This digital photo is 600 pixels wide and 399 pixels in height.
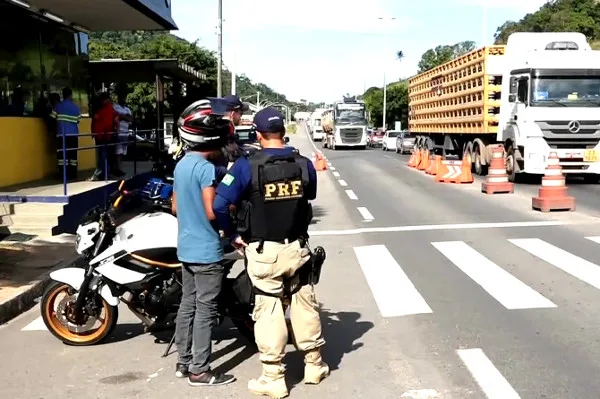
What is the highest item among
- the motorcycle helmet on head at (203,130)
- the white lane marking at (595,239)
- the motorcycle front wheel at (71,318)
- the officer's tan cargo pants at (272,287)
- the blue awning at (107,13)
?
the blue awning at (107,13)

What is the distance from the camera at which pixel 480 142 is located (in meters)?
22.2

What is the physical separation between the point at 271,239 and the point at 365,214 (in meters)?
9.34

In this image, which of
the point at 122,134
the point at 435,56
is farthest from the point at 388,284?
the point at 435,56

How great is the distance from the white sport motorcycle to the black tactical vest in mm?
638

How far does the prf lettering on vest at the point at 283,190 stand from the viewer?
4.49m

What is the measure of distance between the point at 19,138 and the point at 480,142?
1446 cm

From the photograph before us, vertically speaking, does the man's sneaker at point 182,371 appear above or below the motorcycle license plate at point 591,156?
below

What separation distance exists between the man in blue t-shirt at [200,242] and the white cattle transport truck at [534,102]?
14.8 meters

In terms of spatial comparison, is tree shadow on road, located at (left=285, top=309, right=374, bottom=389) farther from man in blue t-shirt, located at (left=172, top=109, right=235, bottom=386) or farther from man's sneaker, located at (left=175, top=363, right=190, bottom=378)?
man's sneaker, located at (left=175, top=363, right=190, bottom=378)

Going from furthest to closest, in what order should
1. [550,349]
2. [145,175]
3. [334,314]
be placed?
[145,175], [334,314], [550,349]

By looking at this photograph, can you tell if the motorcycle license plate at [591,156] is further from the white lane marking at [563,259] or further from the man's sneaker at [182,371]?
the man's sneaker at [182,371]

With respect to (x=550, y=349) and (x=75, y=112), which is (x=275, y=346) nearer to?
(x=550, y=349)

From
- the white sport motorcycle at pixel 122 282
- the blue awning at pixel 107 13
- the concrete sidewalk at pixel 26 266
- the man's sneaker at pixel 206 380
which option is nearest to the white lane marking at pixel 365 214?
the concrete sidewalk at pixel 26 266

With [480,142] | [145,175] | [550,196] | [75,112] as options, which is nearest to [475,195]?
[550,196]
